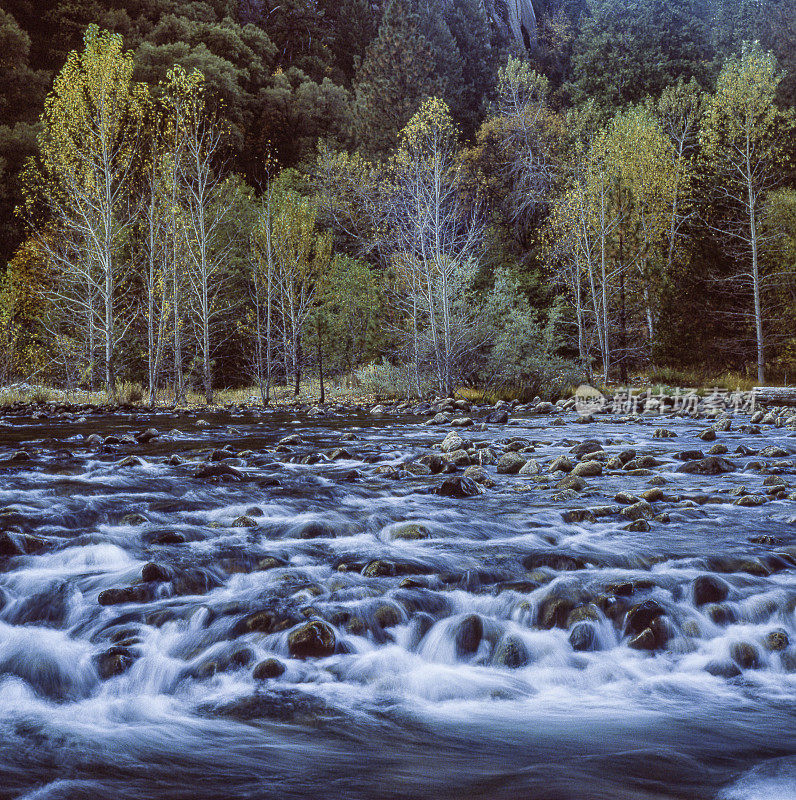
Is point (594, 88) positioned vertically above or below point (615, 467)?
above

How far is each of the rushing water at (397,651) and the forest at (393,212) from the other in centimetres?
1518

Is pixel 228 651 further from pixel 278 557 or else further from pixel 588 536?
pixel 588 536

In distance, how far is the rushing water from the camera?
2430mm

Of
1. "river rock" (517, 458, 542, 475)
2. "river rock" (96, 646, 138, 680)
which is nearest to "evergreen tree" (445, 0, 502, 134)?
"river rock" (517, 458, 542, 475)

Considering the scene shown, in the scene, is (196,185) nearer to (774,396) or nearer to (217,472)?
(217,472)

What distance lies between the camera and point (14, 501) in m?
6.24

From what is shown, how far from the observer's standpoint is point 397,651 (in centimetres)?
350

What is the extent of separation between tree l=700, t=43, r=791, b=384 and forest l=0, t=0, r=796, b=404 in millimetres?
111

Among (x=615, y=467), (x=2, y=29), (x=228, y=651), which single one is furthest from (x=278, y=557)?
(x=2, y=29)

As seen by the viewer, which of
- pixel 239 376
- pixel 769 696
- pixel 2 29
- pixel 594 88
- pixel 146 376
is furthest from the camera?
pixel 594 88

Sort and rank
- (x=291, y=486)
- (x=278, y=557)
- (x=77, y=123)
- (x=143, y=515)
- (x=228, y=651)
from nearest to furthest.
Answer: (x=228, y=651) < (x=278, y=557) < (x=143, y=515) < (x=291, y=486) < (x=77, y=123)

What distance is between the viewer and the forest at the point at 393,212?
70.3 feet

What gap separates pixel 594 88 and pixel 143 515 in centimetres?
3725

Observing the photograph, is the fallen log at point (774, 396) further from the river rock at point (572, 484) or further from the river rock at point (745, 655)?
the river rock at point (745, 655)
